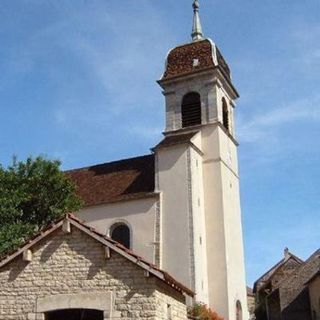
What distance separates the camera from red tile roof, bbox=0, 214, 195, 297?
489 inches

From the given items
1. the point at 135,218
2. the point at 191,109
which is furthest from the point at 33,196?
the point at 191,109

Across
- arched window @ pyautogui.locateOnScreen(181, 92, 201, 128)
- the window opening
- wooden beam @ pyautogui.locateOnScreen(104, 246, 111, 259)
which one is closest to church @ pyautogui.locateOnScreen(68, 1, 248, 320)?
arched window @ pyautogui.locateOnScreen(181, 92, 201, 128)

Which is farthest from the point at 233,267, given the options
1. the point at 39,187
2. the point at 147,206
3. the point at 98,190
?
the point at 39,187

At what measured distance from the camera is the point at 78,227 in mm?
13203

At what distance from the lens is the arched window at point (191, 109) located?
105ft

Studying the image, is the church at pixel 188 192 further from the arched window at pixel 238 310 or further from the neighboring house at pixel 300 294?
the neighboring house at pixel 300 294

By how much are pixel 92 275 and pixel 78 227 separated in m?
1.17

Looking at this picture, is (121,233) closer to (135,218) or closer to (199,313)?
(135,218)

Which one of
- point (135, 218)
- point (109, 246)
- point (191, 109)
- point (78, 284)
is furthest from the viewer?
point (191, 109)

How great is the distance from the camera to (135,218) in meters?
28.5

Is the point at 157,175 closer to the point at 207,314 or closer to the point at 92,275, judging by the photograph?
the point at 207,314

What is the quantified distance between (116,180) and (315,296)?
13.7 m

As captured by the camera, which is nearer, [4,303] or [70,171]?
[4,303]

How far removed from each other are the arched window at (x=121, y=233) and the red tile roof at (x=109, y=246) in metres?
14.8
